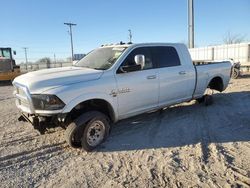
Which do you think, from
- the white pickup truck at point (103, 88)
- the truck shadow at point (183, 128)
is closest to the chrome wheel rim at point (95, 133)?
the white pickup truck at point (103, 88)

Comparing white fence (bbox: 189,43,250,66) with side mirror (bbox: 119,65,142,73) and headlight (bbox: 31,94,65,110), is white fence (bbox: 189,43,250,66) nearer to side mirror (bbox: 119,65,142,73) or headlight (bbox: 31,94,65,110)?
side mirror (bbox: 119,65,142,73)

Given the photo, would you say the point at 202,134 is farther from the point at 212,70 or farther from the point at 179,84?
the point at 212,70

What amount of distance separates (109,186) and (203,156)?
1.83 m

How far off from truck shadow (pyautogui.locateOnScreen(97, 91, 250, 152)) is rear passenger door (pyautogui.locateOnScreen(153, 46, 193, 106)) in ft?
1.96

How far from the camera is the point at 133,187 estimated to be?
147 inches

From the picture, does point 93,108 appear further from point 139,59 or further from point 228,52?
point 228,52

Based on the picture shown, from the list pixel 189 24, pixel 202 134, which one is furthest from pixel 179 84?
pixel 189 24

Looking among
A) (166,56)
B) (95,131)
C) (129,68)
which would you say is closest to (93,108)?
(95,131)

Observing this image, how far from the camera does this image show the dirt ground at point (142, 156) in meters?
3.96

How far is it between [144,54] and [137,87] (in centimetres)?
91

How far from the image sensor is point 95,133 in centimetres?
524

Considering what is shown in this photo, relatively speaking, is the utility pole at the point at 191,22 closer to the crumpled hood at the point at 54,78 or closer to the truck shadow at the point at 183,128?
the truck shadow at the point at 183,128

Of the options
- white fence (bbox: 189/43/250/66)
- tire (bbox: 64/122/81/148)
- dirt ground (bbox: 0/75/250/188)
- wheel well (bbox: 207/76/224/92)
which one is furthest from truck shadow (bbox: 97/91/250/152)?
white fence (bbox: 189/43/250/66)

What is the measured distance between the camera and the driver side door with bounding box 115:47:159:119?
554 centimetres
